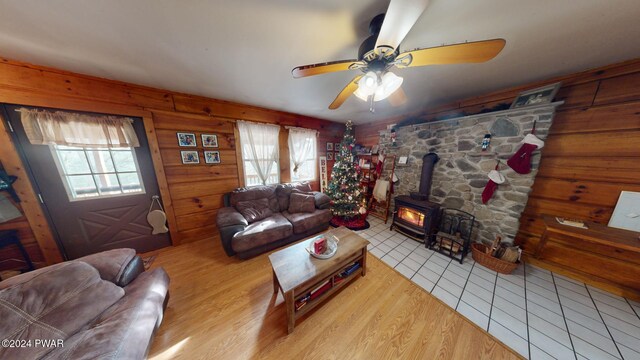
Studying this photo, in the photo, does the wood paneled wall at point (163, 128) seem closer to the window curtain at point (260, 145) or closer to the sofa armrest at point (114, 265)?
the window curtain at point (260, 145)

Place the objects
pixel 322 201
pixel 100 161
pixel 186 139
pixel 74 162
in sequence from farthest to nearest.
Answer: pixel 322 201 → pixel 186 139 → pixel 100 161 → pixel 74 162

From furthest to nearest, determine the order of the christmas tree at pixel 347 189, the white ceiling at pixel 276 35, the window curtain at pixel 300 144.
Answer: the window curtain at pixel 300 144 < the christmas tree at pixel 347 189 < the white ceiling at pixel 276 35

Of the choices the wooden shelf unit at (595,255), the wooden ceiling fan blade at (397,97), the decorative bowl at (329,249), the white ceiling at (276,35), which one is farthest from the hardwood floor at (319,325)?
the white ceiling at (276,35)

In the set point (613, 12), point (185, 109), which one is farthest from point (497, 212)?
point (185, 109)

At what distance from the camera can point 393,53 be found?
1048mm

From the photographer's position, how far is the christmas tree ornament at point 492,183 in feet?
6.87

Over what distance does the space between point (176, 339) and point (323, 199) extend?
7.41ft

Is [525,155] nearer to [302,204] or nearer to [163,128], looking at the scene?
[302,204]

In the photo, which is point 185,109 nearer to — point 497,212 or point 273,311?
point 273,311

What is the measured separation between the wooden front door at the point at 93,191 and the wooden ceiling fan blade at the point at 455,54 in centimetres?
318

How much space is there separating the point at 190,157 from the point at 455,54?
10.6 ft

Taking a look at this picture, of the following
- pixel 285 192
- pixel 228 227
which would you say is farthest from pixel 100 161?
pixel 285 192

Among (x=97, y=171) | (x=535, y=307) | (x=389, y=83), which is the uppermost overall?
(x=389, y=83)

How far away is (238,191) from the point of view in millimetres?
2703
